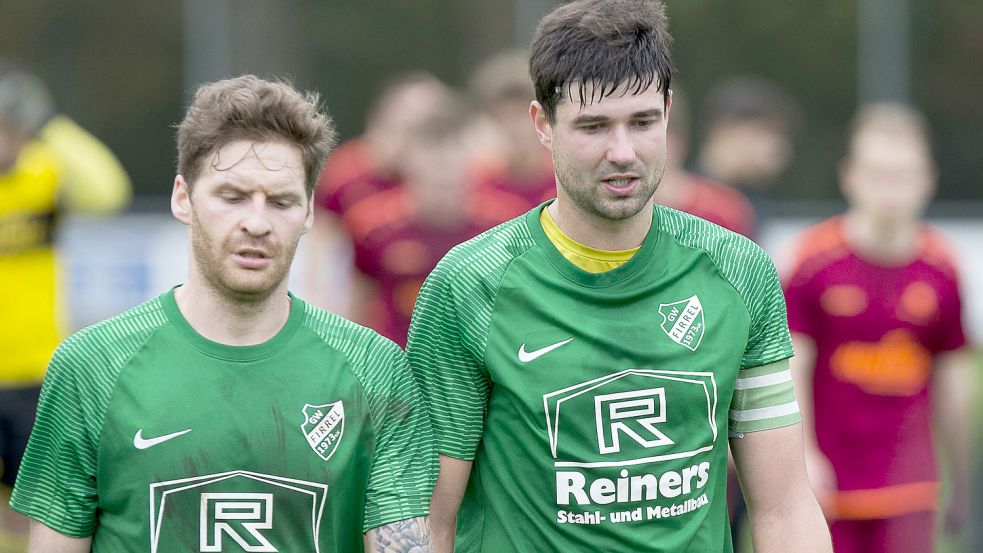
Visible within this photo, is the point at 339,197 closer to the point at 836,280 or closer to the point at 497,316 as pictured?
the point at 836,280

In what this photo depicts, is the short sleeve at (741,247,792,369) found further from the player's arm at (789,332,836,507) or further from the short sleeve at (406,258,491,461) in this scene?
the player's arm at (789,332,836,507)

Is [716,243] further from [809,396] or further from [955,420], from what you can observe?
[955,420]

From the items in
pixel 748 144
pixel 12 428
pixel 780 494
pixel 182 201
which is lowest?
pixel 780 494

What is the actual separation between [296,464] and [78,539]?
483 millimetres

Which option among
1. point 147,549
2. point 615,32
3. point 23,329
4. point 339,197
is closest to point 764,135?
point 339,197

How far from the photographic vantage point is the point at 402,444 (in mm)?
3465

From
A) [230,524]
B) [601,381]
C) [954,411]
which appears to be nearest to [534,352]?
[601,381]

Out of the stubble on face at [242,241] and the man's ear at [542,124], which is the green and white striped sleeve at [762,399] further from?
the stubble on face at [242,241]

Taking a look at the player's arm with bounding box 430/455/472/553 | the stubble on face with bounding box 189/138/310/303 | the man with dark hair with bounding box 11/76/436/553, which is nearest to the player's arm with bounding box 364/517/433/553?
the man with dark hair with bounding box 11/76/436/553

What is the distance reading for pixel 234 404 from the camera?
11.1ft

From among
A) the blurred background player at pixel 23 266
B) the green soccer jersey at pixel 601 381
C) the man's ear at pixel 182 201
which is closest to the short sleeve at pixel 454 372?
the green soccer jersey at pixel 601 381

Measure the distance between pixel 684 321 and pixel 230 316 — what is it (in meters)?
1.03

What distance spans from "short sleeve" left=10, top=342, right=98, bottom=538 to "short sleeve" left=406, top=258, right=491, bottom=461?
76 centimetres

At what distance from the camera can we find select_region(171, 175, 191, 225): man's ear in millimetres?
3453
